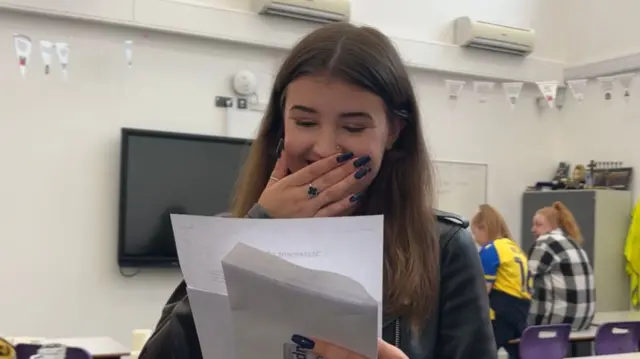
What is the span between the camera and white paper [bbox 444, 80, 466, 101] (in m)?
6.09

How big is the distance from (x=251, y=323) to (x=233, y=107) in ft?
15.6

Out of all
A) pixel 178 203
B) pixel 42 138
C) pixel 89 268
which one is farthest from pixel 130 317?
pixel 42 138

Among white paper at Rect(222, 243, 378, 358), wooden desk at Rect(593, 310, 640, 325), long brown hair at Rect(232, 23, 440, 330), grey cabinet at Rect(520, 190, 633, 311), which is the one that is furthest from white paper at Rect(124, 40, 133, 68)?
white paper at Rect(222, 243, 378, 358)

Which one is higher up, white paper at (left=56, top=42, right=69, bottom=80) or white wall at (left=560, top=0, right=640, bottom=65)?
white wall at (left=560, top=0, right=640, bottom=65)

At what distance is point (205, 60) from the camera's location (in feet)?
17.7

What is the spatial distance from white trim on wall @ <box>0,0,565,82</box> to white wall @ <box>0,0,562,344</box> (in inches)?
5.6

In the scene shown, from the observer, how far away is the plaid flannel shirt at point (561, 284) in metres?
4.84

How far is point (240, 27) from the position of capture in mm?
5430

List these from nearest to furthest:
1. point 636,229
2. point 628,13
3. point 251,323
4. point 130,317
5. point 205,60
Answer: point 251,323 → point 130,317 → point 205,60 → point 636,229 → point 628,13

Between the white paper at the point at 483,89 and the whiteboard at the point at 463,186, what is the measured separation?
62 cm

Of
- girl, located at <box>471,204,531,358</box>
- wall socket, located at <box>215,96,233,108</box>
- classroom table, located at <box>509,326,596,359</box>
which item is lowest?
classroom table, located at <box>509,326,596,359</box>

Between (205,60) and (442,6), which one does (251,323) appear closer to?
(205,60)

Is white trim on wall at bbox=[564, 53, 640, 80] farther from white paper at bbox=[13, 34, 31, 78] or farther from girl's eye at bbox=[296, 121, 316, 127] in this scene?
girl's eye at bbox=[296, 121, 316, 127]

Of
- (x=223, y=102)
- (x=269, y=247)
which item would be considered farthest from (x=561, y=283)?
(x=269, y=247)
